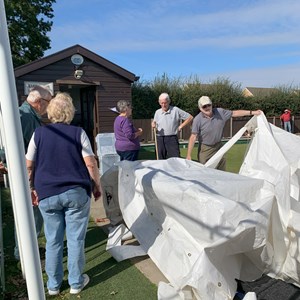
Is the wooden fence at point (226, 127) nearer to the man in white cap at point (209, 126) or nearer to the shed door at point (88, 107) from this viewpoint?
the shed door at point (88, 107)

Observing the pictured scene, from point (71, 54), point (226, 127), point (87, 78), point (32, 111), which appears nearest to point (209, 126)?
point (32, 111)

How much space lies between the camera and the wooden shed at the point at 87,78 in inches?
352

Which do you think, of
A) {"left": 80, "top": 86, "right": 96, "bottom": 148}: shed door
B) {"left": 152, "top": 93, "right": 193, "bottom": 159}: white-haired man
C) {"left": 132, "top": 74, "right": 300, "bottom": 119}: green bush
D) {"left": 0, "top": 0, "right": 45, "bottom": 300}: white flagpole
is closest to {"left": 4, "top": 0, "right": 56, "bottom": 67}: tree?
{"left": 132, "top": 74, "right": 300, "bottom": 119}: green bush

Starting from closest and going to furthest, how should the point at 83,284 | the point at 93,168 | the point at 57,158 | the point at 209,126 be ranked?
the point at 57,158, the point at 93,168, the point at 83,284, the point at 209,126

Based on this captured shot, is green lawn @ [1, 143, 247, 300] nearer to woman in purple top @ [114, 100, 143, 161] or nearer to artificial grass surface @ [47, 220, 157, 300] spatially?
artificial grass surface @ [47, 220, 157, 300]

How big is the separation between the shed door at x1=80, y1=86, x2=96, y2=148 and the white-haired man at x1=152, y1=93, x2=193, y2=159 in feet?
16.0

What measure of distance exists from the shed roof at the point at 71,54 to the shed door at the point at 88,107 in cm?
87

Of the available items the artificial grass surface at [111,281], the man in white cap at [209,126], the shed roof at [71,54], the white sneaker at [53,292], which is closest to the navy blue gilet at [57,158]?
the white sneaker at [53,292]

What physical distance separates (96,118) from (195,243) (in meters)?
8.09

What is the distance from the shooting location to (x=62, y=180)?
2682 millimetres

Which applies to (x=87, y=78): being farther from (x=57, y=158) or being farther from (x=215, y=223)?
(x=215, y=223)

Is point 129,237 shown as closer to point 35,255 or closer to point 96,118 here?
point 35,255

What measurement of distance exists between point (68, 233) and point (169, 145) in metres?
3.28

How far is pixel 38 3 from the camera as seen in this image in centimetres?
2356
